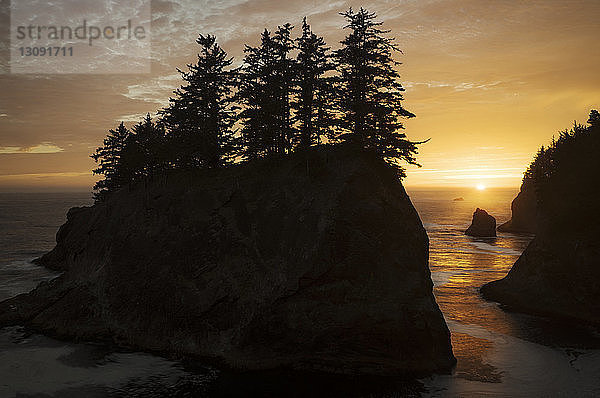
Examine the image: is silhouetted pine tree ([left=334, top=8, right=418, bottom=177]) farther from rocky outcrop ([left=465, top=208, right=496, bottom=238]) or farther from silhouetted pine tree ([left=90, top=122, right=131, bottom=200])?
rocky outcrop ([left=465, top=208, right=496, bottom=238])

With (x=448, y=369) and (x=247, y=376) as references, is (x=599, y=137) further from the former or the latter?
(x=247, y=376)

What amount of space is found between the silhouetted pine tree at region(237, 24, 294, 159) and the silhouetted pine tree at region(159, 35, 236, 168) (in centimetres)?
202

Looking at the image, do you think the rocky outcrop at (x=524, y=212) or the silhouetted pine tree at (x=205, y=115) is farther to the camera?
the rocky outcrop at (x=524, y=212)

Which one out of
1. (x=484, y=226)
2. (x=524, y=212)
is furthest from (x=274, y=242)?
(x=524, y=212)

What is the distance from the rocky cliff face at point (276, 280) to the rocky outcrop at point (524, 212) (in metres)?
92.1

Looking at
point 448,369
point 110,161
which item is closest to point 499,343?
point 448,369

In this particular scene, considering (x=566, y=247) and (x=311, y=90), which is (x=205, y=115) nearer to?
(x=311, y=90)

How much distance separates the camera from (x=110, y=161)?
234 feet

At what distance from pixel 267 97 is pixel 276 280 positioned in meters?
17.8

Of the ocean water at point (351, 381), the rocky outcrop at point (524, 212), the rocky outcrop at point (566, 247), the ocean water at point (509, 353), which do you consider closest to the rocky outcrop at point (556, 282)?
the rocky outcrop at point (566, 247)

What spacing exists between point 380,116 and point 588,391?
2377 centimetres

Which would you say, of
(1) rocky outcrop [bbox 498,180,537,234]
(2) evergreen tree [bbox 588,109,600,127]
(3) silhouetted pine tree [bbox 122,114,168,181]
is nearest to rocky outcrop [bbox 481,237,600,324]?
(2) evergreen tree [bbox 588,109,600,127]

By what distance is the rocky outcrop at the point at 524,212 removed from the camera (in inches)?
4215

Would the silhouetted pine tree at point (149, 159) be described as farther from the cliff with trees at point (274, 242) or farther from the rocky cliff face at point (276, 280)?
the rocky cliff face at point (276, 280)
